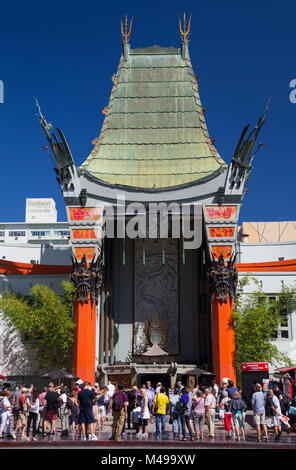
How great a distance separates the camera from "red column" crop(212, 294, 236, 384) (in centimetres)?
3350

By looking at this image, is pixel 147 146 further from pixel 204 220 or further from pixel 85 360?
pixel 85 360

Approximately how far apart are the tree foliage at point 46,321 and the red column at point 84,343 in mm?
611

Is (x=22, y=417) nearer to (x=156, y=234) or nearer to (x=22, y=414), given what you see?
(x=22, y=414)

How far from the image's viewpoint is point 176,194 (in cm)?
3681

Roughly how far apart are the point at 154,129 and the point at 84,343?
15649 millimetres

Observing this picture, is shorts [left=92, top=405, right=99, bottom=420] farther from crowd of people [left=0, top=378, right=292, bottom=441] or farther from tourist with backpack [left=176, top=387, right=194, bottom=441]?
tourist with backpack [left=176, top=387, right=194, bottom=441]

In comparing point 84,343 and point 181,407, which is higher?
point 84,343

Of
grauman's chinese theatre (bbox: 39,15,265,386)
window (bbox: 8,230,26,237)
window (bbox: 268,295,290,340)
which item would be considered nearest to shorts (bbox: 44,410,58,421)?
grauman's chinese theatre (bbox: 39,15,265,386)

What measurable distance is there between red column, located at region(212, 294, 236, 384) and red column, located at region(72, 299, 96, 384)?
7156 mm

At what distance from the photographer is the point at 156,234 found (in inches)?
1476

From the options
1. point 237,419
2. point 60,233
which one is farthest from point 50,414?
point 60,233

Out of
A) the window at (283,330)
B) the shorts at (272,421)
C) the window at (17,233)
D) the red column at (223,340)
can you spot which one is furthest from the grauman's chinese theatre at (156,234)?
the window at (17,233)

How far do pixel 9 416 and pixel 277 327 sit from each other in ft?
71.6
